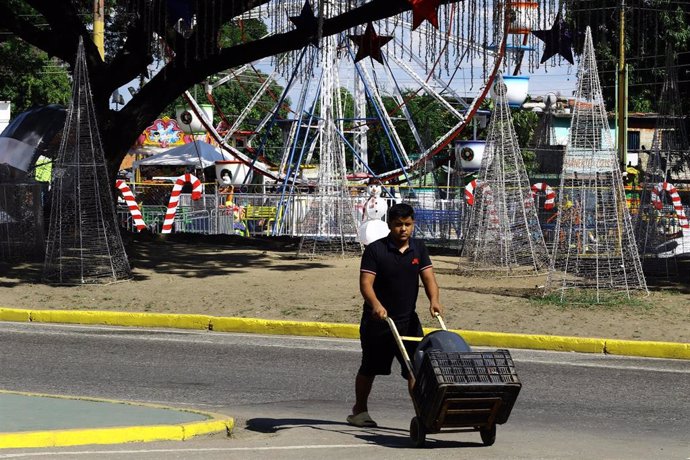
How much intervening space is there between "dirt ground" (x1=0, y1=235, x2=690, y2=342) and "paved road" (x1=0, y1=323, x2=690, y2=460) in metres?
1.32

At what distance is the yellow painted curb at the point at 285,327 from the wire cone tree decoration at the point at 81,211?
4.15m

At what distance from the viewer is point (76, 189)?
63.5 ft

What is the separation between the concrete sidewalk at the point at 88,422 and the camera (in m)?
7.52

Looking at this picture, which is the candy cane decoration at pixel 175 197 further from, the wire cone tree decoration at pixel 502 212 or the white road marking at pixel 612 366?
the white road marking at pixel 612 366

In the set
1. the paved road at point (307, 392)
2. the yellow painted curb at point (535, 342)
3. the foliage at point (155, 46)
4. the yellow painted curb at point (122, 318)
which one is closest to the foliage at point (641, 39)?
the foliage at point (155, 46)

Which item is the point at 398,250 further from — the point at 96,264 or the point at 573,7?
the point at 573,7

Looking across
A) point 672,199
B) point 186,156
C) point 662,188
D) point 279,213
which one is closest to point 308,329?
point 662,188

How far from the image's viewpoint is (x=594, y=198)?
17406 mm

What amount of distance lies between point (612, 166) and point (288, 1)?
616 cm

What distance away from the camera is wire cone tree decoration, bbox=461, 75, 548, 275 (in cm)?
2072

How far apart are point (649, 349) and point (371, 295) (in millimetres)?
6565

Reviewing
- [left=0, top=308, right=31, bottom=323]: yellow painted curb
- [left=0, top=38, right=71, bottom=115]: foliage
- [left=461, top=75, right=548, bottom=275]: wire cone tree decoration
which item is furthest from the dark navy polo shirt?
[left=0, top=38, right=71, bottom=115]: foliage

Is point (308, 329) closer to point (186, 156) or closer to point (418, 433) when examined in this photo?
point (418, 433)

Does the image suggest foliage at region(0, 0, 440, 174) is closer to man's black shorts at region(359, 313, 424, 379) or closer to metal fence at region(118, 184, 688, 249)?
metal fence at region(118, 184, 688, 249)
